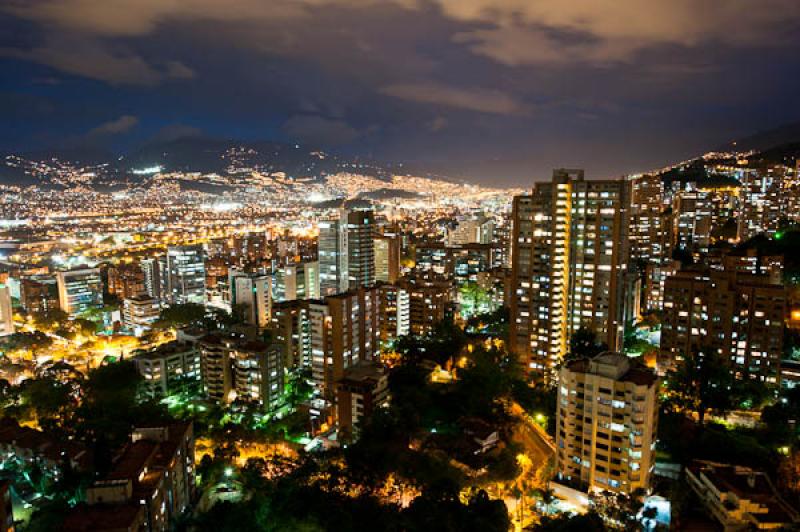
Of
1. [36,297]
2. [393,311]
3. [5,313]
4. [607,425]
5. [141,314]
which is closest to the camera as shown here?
[607,425]

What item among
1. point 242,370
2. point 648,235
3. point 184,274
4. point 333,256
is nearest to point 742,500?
point 242,370

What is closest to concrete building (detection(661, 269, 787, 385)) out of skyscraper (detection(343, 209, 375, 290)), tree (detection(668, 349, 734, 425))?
tree (detection(668, 349, 734, 425))

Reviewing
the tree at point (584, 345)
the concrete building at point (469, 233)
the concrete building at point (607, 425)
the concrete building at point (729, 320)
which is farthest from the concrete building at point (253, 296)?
the concrete building at point (469, 233)

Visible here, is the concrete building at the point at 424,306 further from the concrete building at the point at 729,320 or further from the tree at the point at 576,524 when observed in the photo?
the tree at the point at 576,524

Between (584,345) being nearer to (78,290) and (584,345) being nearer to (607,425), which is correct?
(607,425)

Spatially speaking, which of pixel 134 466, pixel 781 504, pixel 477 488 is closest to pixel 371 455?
pixel 477 488

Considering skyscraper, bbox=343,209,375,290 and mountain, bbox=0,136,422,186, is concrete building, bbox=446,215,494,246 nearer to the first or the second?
skyscraper, bbox=343,209,375,290
